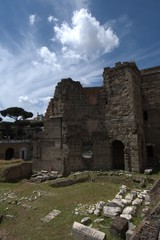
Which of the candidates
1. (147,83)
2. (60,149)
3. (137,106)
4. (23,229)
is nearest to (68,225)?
(23,229)

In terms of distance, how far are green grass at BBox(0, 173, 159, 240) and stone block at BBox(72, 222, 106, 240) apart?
0.33 meters

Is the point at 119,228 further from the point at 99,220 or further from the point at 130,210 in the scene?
the point at 130,210

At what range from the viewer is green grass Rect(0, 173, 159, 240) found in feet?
24.1

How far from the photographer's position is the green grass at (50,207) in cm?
735

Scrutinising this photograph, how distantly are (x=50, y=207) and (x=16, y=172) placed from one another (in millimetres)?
7666

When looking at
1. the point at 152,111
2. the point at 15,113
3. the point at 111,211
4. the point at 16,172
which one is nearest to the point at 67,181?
the point at 16,172

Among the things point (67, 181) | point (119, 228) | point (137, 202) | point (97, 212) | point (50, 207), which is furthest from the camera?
point (67, 181)

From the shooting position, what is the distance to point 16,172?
16.2 metres

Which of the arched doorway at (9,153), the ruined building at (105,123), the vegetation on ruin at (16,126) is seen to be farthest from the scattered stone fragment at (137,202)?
A: the vegetation on ruin at (16,126)

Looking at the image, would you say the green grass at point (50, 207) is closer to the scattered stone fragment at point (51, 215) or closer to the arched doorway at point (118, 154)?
the scattered stone fragment at point (51, 215)

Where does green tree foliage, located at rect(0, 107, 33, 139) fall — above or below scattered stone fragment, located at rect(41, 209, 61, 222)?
above

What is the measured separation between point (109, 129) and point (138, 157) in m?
2.97


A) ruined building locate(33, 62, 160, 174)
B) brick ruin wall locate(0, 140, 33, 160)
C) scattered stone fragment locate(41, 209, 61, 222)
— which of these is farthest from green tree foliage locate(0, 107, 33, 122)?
scattered stone fragment locate(41, 209, 61, 222)

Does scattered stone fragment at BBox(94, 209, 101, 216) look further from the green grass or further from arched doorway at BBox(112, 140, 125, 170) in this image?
arched doorway at BBox(112, 140, 125, 170)
